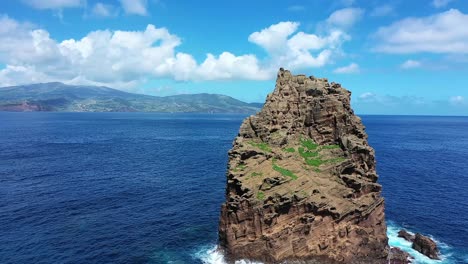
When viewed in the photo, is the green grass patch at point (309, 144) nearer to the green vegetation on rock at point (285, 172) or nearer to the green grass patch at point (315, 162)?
the green grass patch at point (315, 162)

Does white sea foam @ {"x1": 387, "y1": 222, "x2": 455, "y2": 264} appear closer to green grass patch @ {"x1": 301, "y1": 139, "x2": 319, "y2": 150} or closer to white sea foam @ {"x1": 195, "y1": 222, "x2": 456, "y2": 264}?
white sea foam @ {"x1": 195, "y1": 222, "x2": 456, "y2": 264}

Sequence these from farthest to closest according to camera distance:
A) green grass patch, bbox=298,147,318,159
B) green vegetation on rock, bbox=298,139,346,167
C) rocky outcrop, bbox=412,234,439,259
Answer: green grass patch, bbox=298,147,318,159, green vegetation on rock, bbox=298,139,346,167, rocky outcrop, bbox=412,234,439,259

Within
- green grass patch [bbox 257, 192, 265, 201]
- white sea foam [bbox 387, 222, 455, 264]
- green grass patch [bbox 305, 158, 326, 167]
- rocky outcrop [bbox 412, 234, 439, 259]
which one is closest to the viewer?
green grass patch [bbox 257, 192, 265, 201]

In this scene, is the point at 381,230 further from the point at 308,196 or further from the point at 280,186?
the point at 280,186

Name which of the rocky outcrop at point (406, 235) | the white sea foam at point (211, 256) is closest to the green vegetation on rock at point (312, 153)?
the white sea foam at point (211, 256)

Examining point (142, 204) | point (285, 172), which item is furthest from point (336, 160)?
point (142, 204)

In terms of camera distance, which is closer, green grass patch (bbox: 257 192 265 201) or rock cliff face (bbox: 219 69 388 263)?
rock cliff face (bbox: 219 69 388 263)

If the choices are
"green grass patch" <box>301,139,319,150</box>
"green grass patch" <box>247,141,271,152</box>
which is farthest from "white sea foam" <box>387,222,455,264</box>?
"green grass patch" <box>247,141,271,152</box>
